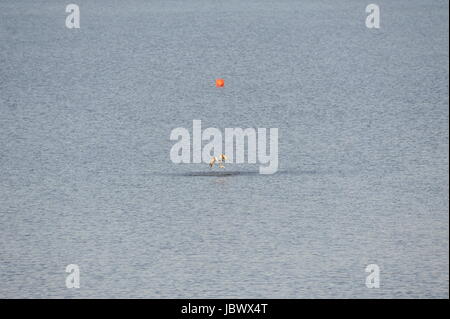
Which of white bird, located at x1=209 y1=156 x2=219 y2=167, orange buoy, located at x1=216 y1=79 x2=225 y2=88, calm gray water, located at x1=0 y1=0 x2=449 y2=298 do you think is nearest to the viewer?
calm gray water, located at x1=0 y1=0 x2=449 y2=298

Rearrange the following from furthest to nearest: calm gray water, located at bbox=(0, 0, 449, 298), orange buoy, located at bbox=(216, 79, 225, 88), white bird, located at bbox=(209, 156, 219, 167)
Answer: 1. orange buoy, located at bbox=(216, 79, 225, 88)
2. white bird, located at bbox=(209, 156, 219, 167)
3. calm gray water, located at bbox=(0, 0, 449, 298)

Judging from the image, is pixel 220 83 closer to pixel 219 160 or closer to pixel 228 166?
pixel 219 160

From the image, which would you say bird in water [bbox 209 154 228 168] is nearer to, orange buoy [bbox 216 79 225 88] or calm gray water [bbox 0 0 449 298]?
calm gray water [bbox 0 0 449 298]

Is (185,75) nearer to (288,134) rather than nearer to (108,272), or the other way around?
(288,134)

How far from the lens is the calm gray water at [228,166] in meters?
8.45

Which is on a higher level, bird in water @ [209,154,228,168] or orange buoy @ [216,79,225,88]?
orange buoy @ [216,79,225,88]

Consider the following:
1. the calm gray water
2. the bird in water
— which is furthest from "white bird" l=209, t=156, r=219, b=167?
the calm gray water

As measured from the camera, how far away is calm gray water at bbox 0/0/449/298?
27.7 feet

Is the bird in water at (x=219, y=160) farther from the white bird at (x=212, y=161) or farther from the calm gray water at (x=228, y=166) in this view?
the calm gray water at (x=228, y=166)

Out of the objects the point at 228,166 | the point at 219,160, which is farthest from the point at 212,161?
the point at 219,160

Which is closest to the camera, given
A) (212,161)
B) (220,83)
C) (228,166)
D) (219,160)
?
(212,161)

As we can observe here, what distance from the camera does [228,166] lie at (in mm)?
11375
